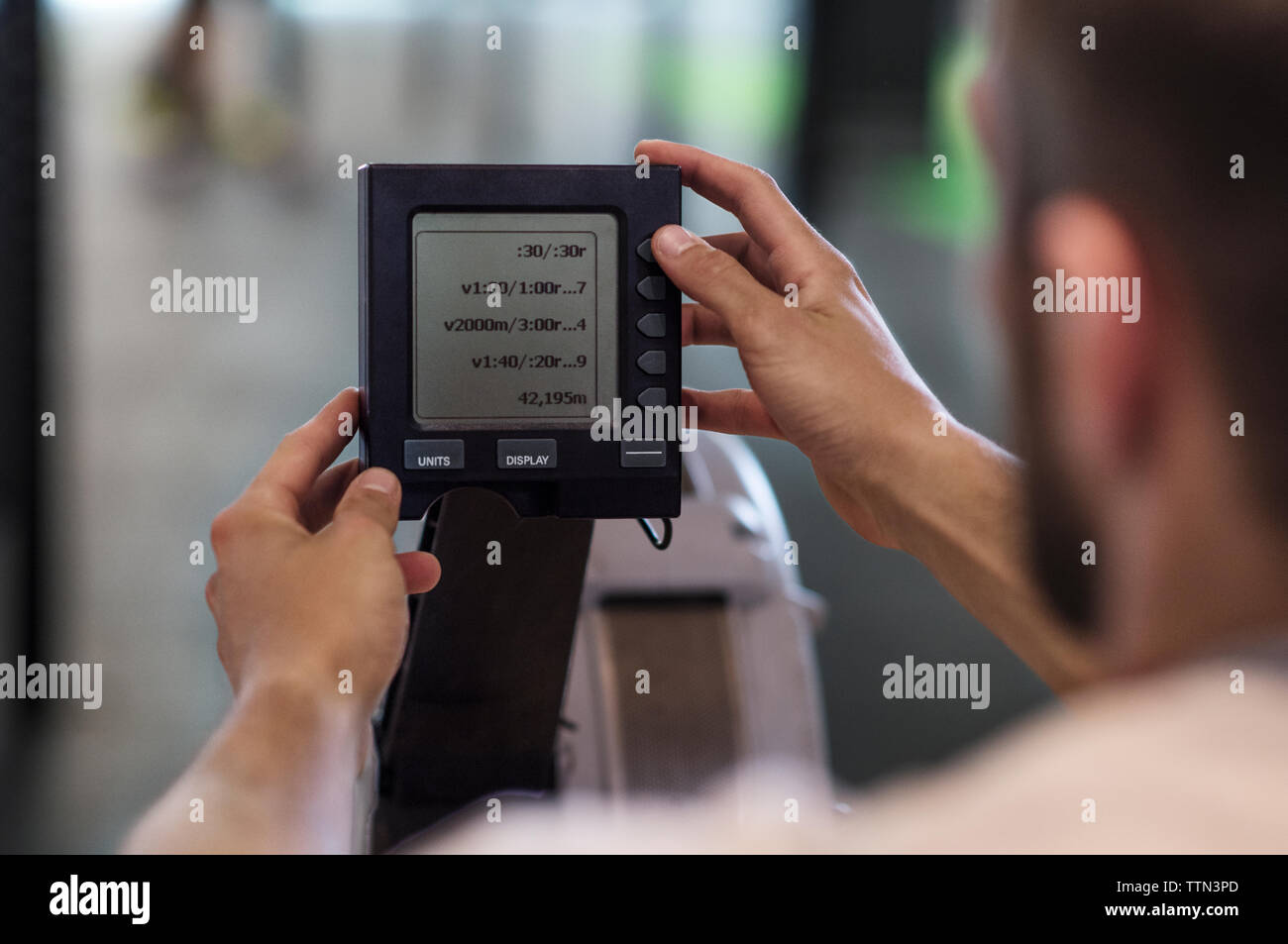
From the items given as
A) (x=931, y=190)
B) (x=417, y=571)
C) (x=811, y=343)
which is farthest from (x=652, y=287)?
(x=931, y=190)

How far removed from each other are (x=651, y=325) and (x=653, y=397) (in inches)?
2.0

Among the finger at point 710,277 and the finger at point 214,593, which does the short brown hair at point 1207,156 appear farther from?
→ the finger at point 214,593

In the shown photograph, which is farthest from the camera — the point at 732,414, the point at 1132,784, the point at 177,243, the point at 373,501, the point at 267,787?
the point at 177,243

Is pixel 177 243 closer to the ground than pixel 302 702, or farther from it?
farther from it

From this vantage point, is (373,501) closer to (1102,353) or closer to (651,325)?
(651,325)

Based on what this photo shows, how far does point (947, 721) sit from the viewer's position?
323 cm

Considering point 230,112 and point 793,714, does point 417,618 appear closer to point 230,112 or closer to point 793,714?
point 793,714

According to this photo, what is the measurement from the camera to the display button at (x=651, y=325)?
0.74 m

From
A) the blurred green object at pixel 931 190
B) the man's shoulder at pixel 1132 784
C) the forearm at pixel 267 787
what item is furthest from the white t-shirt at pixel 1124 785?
the blurred green object at pixel 931 190

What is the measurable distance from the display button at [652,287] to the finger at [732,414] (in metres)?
0.20

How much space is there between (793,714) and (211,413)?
208cm

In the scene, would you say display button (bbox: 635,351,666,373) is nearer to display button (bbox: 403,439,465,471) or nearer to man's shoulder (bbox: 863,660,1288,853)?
display button (bbox: 403,439,465,471)

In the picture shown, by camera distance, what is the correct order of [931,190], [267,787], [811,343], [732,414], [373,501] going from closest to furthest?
[267,787] < [373,501] < [811,343] < [732,414] < [931,190]

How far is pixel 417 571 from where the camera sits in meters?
0.74
